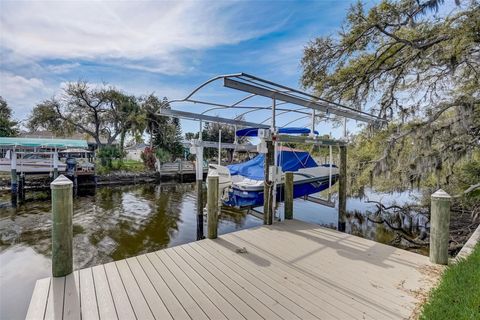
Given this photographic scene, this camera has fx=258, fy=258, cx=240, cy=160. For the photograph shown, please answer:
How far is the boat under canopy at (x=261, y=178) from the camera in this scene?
5.94 meters

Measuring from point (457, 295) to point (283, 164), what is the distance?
4957 mm

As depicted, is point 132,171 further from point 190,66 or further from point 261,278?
point 261,278

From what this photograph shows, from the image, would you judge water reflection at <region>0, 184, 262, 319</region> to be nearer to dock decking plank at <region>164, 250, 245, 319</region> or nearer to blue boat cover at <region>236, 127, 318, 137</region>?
dock decking plank at <region>164, 250, 245, 319</region>

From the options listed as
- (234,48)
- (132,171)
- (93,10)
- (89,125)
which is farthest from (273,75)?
(89,125)

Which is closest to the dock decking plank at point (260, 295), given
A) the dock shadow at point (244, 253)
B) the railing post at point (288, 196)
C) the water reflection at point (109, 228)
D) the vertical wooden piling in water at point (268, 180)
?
the dock shadow at point (244, 253)

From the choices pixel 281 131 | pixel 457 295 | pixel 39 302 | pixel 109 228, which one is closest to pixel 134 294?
pixel 39 302

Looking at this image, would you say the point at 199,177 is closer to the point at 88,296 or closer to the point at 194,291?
the point at 194,291

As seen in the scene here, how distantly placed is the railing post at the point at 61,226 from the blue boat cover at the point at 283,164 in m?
4.38

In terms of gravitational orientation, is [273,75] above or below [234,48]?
below

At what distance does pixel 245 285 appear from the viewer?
2637 millimetres

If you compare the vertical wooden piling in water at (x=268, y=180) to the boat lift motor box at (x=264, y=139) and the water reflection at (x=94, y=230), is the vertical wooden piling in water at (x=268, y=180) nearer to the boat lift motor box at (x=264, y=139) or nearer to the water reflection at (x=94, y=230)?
the boat lift motor box at (x=264, y=139)

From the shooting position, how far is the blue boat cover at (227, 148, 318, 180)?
676 cm

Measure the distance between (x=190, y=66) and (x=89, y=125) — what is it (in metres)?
16.6

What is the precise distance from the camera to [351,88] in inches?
260
